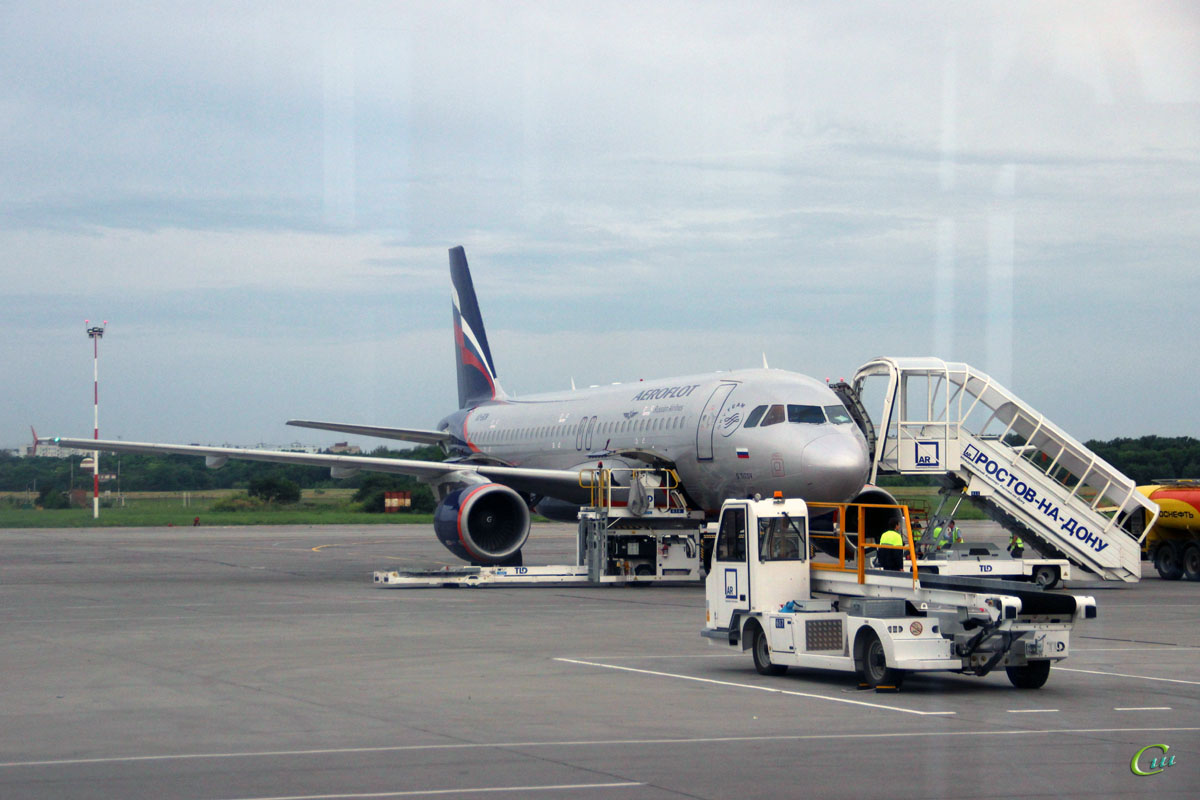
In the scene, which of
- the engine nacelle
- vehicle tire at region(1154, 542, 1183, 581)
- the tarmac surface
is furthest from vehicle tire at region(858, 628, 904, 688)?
vehicle tire at region(1154, 542, 1183, 581)

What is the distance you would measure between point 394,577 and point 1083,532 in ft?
44.1

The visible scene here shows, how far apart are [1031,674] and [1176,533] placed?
70.1ft

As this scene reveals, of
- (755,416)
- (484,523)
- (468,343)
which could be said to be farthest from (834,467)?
(468,343)

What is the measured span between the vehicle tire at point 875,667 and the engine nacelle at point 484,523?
14451 millimetres

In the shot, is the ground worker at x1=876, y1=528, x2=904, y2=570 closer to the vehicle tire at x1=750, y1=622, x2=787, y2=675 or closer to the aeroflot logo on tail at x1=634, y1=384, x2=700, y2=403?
the vehicle tire at x1=750, y1=622, x2=787, y2=675

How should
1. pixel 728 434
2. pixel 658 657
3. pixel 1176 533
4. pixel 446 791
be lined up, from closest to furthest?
1. pixel 446 791
2. pixel 658 657
3. pixel 728 434
4. pixel 1176 533

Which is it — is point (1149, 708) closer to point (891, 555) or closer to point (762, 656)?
point (891, 555)

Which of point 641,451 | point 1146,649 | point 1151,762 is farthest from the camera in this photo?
point 641,451

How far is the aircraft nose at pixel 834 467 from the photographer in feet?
75.7

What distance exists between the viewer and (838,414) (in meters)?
24.4

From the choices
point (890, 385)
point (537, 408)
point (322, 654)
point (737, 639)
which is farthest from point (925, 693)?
point (537, 408)

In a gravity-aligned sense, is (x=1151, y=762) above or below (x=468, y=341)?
below

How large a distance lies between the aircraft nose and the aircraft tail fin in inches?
705

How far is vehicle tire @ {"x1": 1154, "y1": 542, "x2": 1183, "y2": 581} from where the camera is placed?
31625 millimetres
